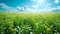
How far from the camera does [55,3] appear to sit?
2043 mm

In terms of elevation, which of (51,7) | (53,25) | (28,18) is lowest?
(53,25)

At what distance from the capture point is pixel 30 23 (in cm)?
202

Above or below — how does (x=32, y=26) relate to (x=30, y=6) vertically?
below

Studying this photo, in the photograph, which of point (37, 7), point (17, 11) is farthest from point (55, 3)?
point (17, 11)

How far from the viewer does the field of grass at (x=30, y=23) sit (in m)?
1.96

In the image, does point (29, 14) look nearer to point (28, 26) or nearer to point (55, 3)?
point (28, 26)

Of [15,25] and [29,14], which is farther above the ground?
[29,14]

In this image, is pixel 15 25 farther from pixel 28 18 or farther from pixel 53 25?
pixel 53 25

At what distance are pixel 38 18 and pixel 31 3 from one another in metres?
0.26

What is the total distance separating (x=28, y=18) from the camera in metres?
2.05

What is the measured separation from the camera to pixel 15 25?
2.02 meters

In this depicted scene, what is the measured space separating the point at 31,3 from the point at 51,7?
312 mm

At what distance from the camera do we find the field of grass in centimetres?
196

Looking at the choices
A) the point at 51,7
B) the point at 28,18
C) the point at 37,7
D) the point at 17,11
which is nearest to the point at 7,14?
the point at 17,11
